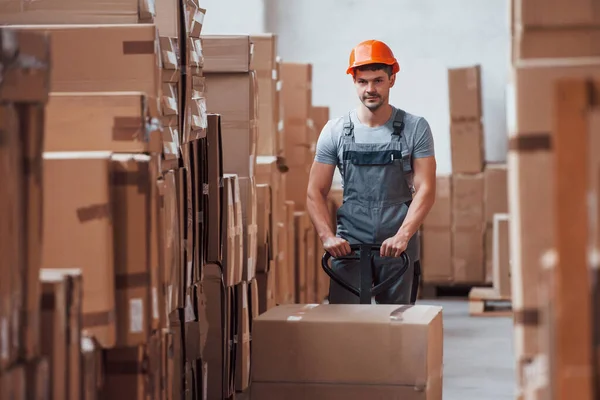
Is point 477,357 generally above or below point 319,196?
below

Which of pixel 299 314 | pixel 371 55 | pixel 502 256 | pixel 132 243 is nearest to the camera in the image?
pixel 132 243

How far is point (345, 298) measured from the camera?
4707 mm

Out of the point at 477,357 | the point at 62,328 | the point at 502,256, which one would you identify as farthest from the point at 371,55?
the point at 502,256

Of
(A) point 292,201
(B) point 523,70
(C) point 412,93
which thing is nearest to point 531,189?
(B) point 523,70

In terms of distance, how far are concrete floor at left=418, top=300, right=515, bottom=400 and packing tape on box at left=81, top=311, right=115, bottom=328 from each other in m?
3.14

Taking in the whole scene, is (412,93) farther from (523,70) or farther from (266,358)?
(523,70)

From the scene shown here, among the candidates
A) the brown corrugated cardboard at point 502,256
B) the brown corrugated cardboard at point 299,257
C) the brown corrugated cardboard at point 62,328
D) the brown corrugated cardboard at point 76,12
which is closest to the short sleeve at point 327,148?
the brown corrugated cardboard at point 76,12

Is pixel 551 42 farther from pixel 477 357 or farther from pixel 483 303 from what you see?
pixel 483 303

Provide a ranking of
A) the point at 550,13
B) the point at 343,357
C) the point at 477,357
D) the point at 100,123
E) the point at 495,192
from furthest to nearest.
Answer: the point at 495,192, the point at 477,357, the point at 343,357, the point at 100,123, the point at 550,13

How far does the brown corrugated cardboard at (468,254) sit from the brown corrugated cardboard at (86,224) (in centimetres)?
735

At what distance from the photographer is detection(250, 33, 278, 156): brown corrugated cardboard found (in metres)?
6.47

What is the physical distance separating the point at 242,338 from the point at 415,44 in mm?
6479

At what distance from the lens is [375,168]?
4.86 meters

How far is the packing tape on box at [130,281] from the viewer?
10.1 ft
